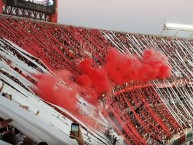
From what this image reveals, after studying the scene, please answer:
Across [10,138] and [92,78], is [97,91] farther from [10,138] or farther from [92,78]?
[10,138]

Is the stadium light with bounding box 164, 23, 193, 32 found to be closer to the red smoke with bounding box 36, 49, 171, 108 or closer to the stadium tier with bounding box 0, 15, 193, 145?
the stadium tier with bounding box 0, 15, 193, 145

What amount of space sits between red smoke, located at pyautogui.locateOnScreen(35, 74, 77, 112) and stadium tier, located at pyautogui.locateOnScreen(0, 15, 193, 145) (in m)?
0.21

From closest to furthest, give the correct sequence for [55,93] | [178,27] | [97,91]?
[55,93] → [97,91] → [178,27]

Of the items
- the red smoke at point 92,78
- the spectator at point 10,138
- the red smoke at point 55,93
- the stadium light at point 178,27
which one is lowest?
the spectator at point 10,138

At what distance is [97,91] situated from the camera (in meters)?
15.8

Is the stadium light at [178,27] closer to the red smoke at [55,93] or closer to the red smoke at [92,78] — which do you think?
the red smoke at [92,78]

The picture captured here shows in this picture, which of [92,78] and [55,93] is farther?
[92,78]

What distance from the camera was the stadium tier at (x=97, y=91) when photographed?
10.1 m

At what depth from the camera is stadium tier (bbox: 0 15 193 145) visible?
33.0 ft

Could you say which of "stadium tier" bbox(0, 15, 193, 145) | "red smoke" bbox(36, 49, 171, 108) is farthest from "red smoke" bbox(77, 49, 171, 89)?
"stadium tier" bbox(0, 15, 193, 145)

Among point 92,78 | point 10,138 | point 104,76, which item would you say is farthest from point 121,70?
point 10,138

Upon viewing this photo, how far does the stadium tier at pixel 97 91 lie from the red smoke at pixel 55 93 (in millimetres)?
212

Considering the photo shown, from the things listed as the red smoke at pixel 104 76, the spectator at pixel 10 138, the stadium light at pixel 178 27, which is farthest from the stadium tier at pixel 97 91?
the stadium light at pixel 178 27

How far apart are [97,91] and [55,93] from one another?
4816 millimetres
